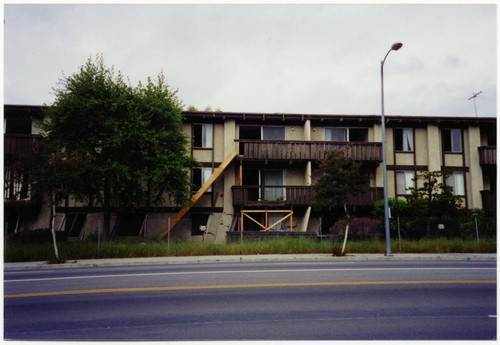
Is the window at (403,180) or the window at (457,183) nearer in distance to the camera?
the window at (457,183)

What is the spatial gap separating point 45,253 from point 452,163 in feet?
82.6

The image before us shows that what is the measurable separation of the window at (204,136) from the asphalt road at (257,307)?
13.9 metres

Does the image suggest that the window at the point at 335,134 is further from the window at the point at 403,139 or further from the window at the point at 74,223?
the window at the point at 74,223

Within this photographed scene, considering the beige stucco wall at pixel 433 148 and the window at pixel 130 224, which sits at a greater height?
the beige stucco wall at pixel 433 148

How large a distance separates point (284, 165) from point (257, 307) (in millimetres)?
16932

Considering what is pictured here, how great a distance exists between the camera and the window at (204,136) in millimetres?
21984

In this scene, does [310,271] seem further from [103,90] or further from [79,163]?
[103,90]

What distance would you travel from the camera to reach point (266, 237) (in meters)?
17.0

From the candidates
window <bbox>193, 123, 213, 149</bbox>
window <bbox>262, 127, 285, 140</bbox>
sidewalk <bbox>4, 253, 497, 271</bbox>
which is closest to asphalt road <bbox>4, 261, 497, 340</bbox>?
sidewalk <bbox>4, 253, 497, 271</bbox>

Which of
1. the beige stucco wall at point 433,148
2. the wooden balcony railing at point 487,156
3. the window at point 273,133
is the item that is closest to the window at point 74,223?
the window at point 273,133

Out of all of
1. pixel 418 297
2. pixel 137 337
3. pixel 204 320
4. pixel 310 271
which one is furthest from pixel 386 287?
pixel 137 337

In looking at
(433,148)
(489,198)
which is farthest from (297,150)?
(489,198)

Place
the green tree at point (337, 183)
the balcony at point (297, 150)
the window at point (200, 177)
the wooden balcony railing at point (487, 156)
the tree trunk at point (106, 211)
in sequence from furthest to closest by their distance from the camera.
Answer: the wooden balcony railing at point (487, 156) → the window at point (200, 177) → the balcony at point (297, 150) → the tree trunk at point (106, 211) → the green tree at point (337, 183)

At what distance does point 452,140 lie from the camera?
22844 millimetres
